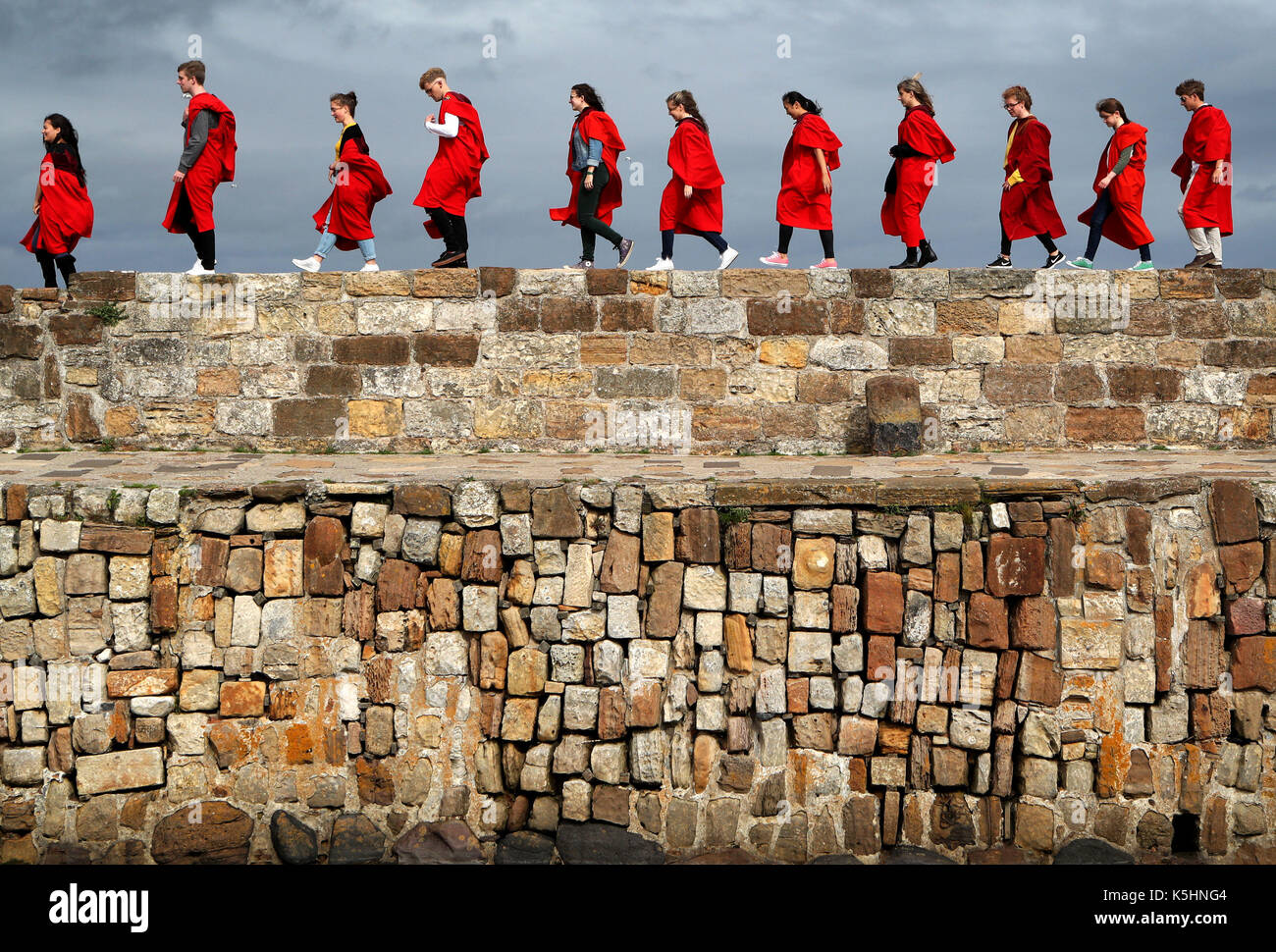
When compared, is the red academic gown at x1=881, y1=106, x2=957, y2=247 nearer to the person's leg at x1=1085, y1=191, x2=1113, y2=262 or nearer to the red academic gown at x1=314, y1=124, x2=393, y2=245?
the person's leg at x1=1085, y1=191, x2=1113, y2=262

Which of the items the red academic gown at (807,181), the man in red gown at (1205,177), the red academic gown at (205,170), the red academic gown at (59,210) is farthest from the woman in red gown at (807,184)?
the red academic gown at (59,210)

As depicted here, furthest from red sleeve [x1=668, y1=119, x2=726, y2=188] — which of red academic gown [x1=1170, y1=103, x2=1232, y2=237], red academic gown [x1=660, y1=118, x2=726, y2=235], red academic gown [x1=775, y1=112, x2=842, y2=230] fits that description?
red academic gown [x1=1170, y1=103, x2=1232, y2=237]

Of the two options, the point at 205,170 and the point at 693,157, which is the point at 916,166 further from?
the point at 205,170

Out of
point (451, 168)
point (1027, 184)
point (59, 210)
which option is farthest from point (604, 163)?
point (59, 210)

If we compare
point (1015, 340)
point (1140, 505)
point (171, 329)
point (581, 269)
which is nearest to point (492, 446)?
point (581, 269)

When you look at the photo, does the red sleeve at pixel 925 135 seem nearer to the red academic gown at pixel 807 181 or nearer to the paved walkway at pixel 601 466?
the red academic gown at pixel 807 181

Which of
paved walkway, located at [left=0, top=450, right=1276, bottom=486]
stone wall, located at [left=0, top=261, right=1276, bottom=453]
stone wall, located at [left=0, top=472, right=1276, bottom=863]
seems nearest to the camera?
stone wall, located at [left=0, top=472, right=1276, bottom=863]

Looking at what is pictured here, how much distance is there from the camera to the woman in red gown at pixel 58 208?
8.86 meters

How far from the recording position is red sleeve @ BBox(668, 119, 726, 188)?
28.8 ft

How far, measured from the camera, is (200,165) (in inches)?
342

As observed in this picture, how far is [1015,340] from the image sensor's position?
8.45 meters

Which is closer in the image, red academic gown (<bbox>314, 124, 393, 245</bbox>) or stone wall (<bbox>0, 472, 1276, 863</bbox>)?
stone wall (<bbox>0, 472, 1276, 863</bbox>)

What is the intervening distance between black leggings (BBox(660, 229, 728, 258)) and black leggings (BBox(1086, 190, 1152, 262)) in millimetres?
2526

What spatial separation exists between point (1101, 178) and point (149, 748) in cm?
703
